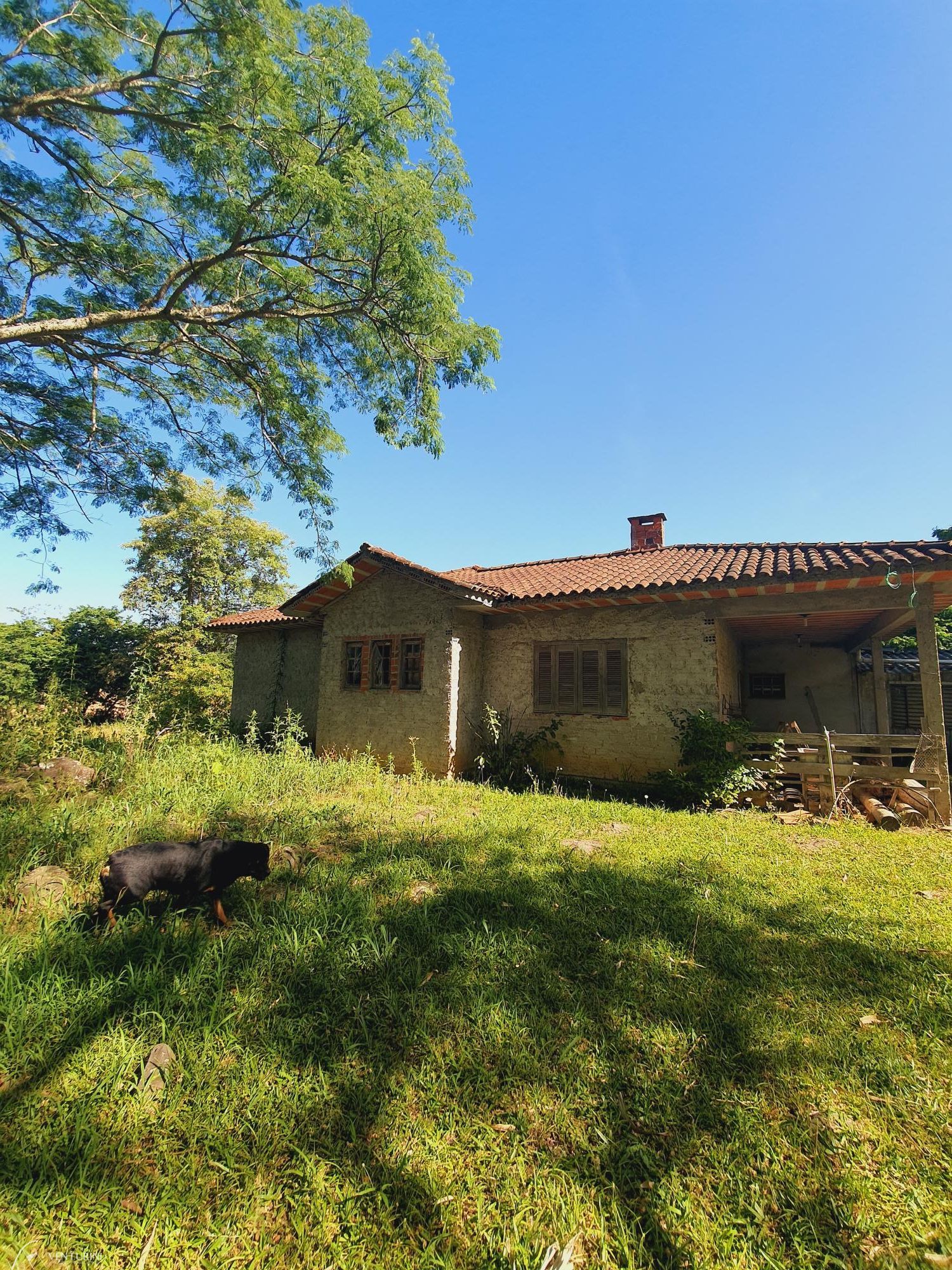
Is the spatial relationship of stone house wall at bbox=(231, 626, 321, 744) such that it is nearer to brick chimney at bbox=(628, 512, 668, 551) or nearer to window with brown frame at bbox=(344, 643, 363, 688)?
window with brown frame at bbox=(344, 643, 363, 688)

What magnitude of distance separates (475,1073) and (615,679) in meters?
7.67

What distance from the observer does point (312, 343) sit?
8.89 meters

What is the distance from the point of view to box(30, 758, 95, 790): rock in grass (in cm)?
589

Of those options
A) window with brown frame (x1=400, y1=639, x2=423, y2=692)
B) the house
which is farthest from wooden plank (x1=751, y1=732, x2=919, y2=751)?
window with brown frame (x1=400, y1=639, x2=423, y2=692)

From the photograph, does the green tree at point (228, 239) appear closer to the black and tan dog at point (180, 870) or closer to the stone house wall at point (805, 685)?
the black and tan dog at point (180, 870)

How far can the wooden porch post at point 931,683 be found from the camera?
688 cm

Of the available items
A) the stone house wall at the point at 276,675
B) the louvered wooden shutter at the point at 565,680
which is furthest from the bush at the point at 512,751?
the stone house wall at the point at 276,675

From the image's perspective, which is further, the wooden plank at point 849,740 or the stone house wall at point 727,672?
the stone house wall at point 727,672

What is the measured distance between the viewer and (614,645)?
9.57m

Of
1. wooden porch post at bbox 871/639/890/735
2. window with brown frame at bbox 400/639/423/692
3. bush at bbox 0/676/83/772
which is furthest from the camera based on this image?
wooden porch post at bbox 871/639/890/735

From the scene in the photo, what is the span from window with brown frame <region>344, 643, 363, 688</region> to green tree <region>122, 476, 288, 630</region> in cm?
1306

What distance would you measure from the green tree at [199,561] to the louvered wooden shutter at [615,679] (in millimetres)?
18528

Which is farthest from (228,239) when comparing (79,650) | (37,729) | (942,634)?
(942,634)

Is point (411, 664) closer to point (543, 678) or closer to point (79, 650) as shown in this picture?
point (543, 678)
